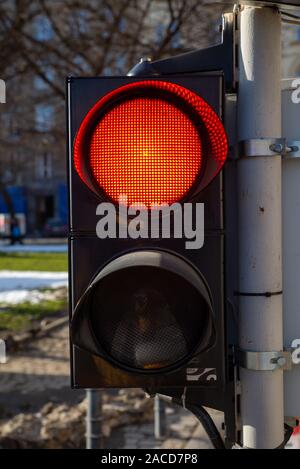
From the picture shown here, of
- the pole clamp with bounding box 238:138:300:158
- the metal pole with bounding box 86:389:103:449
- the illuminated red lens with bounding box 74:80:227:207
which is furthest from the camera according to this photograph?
the metal pole with bounding box 86:389:103:449

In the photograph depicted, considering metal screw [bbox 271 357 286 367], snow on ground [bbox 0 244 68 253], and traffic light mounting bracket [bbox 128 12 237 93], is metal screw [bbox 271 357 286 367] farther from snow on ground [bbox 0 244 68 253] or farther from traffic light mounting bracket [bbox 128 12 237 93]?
snow on ground [bbox 0 244 68 253]

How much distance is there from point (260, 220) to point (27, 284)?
52.3 ft

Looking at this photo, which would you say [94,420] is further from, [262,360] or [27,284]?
[27,284]

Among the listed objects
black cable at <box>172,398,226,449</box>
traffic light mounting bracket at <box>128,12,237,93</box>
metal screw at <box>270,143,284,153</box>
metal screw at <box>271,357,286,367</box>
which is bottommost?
black cable at <box>172,398,226,449</box>

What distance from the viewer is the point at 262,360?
1.74m

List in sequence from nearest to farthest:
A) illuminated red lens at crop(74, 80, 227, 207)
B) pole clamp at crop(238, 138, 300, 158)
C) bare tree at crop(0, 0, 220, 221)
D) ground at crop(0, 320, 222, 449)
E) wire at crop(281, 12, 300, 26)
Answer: illuminated red lens at crop(74, 80, 227, 207), pole clamp at crop(238, 138, 300, 158), wire at crop(281, 12, 300, 26), ground at crop(0, 320, 222, 449), bare tree at crop(0, 0, 220, 221)

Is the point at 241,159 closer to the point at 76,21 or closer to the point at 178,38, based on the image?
the point at 76,21

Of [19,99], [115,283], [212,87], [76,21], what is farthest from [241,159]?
[19,99]

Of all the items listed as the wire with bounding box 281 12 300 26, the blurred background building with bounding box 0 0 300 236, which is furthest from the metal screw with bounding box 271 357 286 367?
the blurred background building with bounding box 0 0 300 236

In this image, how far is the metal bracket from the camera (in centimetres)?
174

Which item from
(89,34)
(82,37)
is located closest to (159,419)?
(82,37)

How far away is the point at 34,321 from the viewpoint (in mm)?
11312

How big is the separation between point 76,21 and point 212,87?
31.5 ft

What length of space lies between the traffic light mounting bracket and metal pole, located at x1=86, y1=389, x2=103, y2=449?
142 inches
